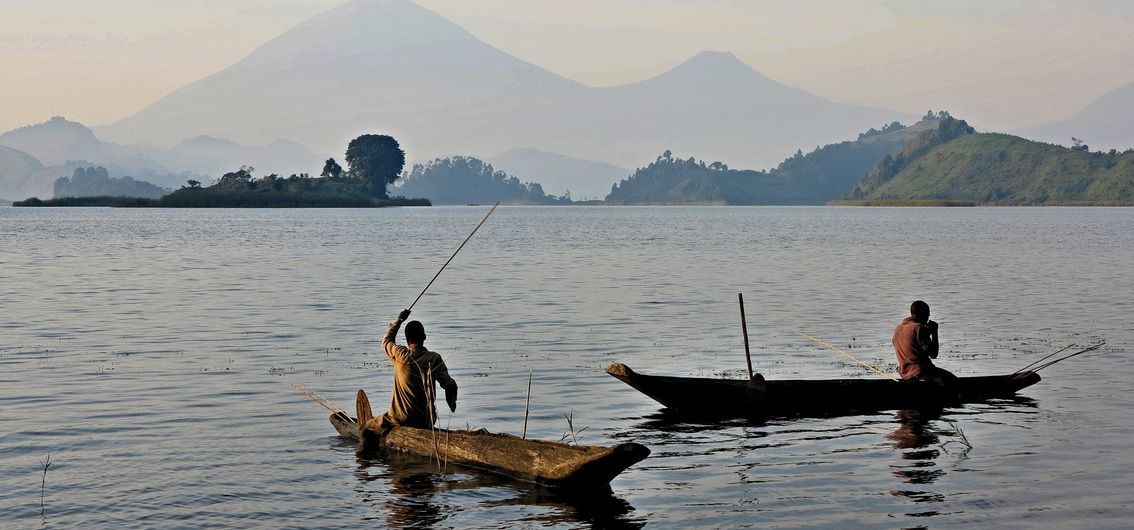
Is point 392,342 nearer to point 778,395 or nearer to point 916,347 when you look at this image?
point 778,395

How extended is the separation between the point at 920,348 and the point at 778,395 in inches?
112

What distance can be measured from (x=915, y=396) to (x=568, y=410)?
598cm

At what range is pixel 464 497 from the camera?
14.7 meters

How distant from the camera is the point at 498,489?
1491 cm

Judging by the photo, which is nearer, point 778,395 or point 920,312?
point 778,395

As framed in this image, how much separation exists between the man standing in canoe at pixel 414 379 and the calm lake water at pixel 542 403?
670 millimetres

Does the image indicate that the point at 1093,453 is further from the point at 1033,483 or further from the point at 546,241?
the point at 546,241

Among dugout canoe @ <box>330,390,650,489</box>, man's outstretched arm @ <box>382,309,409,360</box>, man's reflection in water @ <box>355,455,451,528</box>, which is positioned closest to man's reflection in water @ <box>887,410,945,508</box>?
dugout canoe @ <box>330,390,650,489</box>

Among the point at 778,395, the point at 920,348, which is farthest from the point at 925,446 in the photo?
the point at 920,348

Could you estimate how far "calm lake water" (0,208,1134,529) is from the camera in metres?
14.4

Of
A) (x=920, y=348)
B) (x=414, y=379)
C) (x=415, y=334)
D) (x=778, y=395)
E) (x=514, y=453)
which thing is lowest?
(x=778, y=395)

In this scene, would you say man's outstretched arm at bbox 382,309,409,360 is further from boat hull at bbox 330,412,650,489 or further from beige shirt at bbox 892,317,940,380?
beige shirt at bbox 892,317,940,380

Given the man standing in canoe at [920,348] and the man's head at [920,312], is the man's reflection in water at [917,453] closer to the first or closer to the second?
the man standing in canoe at [920,348]

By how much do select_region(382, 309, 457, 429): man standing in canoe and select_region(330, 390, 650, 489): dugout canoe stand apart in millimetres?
234
